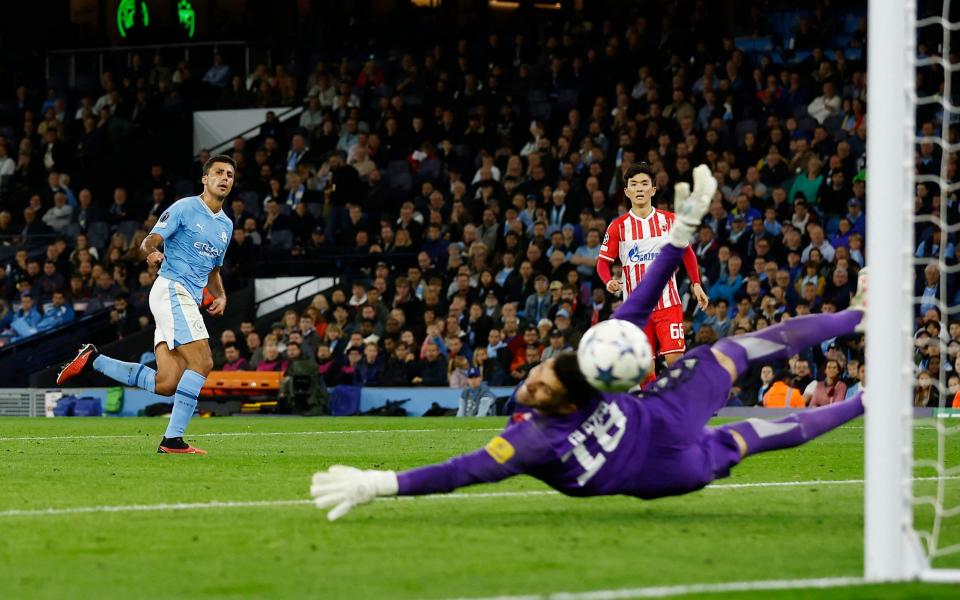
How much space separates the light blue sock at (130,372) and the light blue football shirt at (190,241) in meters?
0.84

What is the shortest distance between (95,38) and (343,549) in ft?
100

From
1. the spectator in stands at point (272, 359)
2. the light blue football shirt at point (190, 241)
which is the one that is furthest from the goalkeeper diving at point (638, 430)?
the spectator in stands at point (272, 359)

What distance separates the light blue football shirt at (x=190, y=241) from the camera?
1288 centimetres

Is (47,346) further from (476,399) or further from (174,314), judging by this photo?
(174,314)

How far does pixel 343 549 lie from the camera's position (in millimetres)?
6582

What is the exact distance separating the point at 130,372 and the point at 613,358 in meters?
7.56

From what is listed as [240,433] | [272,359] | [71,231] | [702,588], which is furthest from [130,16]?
[702,588]

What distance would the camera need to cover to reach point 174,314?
12.8 m

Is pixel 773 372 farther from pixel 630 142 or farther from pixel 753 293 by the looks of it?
pixel 630 142

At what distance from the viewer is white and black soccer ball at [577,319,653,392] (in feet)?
23.2

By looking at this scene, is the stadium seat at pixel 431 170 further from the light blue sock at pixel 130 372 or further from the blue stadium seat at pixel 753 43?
the light blue sock at pixel 130 372

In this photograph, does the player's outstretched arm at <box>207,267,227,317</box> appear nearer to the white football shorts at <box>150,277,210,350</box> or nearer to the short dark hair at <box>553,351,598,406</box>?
the white football shorts at <box>150,277,210,350</box>

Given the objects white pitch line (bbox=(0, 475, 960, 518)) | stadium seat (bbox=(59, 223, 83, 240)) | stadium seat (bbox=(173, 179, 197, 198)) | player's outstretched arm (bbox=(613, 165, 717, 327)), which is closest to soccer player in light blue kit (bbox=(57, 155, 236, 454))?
white pitch line (bbox=(0, 475, 960, 518))

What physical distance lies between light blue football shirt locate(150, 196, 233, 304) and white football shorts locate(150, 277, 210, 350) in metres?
0.09
